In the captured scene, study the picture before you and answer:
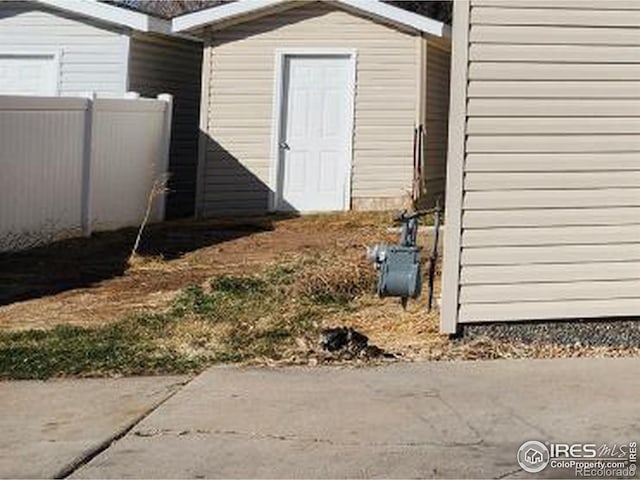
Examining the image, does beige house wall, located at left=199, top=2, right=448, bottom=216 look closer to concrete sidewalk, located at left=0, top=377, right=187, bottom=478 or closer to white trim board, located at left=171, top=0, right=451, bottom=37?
white trim board, located at left=171, top=0, right=451, bottom=37

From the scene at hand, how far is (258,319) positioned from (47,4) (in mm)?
9265

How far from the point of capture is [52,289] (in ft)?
31.7

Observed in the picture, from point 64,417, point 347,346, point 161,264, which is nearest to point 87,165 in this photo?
point 161,264

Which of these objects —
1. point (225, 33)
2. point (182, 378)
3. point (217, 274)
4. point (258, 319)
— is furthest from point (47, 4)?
point (182, 378)

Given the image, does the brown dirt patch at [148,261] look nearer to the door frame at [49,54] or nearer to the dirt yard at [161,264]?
the dirt yard at [161,264]

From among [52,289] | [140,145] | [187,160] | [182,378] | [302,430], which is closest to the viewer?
[302,430]

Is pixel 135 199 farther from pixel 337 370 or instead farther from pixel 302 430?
pixel 302 430

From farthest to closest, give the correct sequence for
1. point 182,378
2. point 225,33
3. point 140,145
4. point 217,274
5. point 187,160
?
point 187,160, point 225,33, point 140,145, point 217,274, point 182,378

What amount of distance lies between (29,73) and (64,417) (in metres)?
11.3

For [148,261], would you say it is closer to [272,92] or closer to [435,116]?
[272,92]

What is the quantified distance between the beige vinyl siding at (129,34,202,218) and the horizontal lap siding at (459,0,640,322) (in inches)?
385

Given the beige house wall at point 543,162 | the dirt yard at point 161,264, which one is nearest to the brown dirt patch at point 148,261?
the dirt yard at point 161,264

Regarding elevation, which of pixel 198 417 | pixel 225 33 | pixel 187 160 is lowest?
pixel 198 417

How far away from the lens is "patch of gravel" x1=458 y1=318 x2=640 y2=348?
Result: 7.20 m
